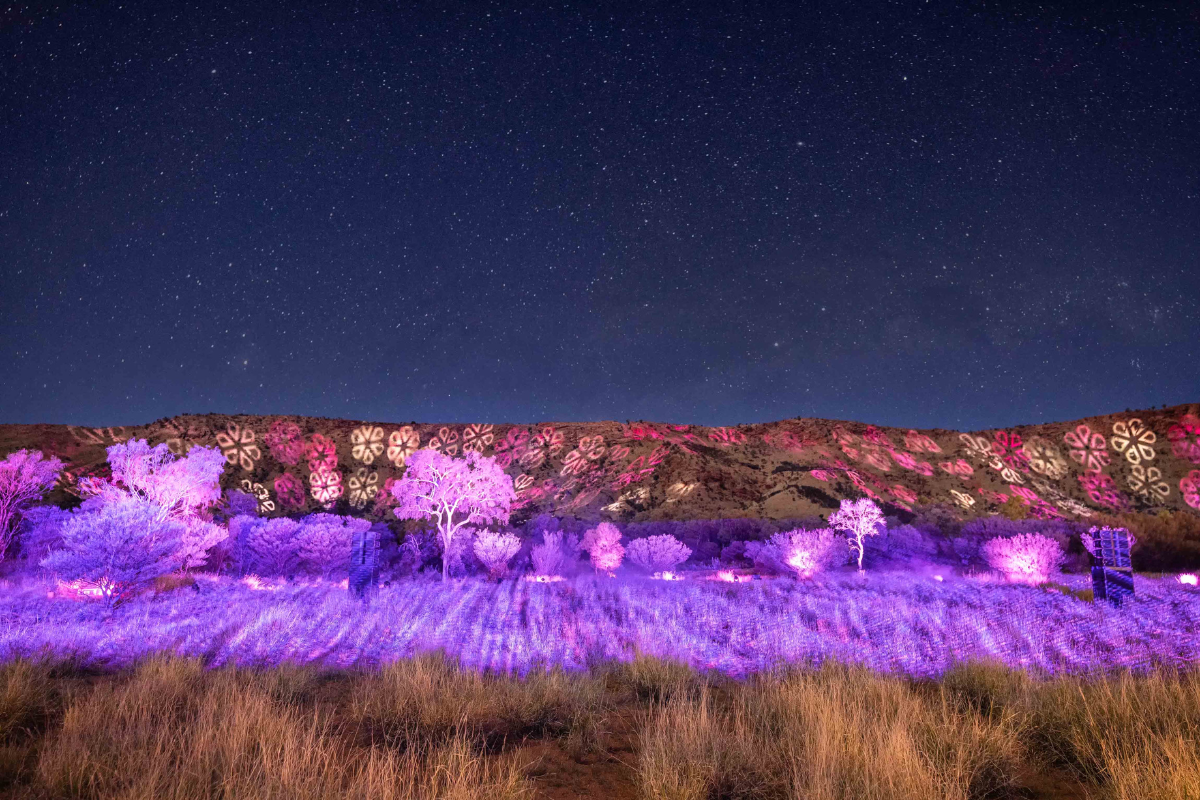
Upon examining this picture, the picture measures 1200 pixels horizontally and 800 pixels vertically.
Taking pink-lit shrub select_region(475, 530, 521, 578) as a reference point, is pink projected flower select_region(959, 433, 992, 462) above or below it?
above

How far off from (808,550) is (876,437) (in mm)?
40791

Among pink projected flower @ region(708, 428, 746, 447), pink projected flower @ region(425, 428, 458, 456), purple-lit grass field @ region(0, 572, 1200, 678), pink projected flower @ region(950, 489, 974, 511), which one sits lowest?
purple-lit grass field @ region(0, 572, 1200, 678)

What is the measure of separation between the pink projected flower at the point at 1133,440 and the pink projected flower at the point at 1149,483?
1340 millimetres

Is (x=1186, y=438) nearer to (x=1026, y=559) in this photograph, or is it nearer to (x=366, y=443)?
(x=1026, y=559)

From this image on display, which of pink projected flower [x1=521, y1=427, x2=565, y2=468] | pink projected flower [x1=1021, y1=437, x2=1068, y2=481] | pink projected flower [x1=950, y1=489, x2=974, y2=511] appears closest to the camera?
pink projected flower [x1=950, y1=489, x2=974, y2=511]

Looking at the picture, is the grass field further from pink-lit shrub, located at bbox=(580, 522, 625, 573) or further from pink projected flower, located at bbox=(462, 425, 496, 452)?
pink projected flower, located at bbox=(462, 425, 496, 452)

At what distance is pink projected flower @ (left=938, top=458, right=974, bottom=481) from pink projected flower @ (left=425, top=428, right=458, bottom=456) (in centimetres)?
4726

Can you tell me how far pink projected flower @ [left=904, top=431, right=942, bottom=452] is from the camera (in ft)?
188

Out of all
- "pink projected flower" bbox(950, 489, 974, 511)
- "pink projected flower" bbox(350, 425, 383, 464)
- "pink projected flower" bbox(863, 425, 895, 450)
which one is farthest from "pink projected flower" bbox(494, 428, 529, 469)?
"pink projected flower" bbox(950, 489, 974, 511)

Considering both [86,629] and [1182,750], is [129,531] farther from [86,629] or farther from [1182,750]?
[1182,750]

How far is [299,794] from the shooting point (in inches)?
145

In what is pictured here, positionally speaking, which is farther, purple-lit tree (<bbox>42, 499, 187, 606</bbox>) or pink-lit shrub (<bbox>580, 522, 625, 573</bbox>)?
pink-lit shrub (<bbox>580, 522, 625, 573</bbox>)

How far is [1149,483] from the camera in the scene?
1921 inches

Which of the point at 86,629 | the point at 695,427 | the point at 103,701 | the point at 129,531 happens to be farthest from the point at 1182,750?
the point at 695,427
